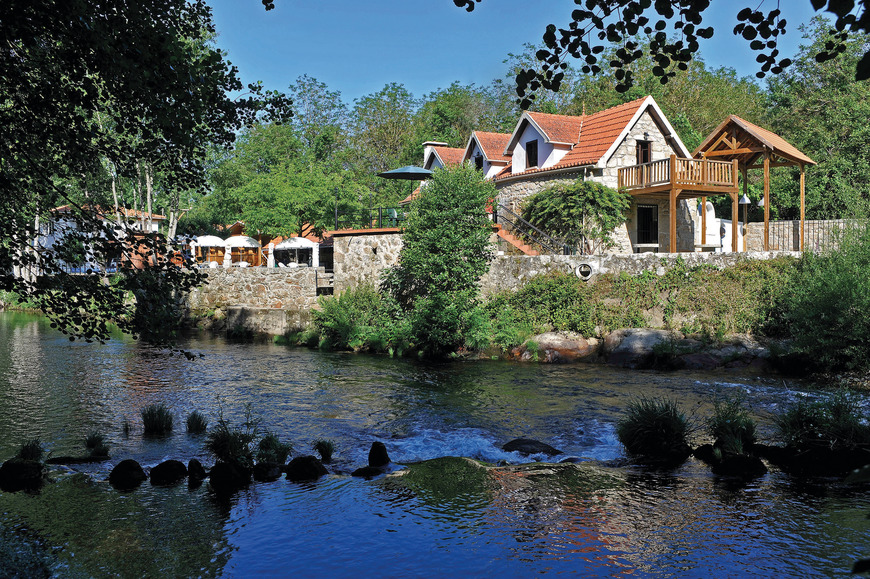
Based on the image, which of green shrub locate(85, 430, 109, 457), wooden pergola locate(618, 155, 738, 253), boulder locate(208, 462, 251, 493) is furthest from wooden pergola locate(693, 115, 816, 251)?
green shrub locate(85, 430, 109, 457)

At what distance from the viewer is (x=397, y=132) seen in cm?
5166

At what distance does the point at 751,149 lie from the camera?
24891mm

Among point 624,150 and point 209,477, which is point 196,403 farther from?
point 624,150

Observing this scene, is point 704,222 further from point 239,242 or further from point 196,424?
point 196,424

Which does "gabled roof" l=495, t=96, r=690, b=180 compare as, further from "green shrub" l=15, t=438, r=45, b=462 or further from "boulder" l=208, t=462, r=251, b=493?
"green shrub" l=15, t=438, r=45, b=462

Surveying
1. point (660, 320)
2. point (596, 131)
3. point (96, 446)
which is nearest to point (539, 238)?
point (596, 131)

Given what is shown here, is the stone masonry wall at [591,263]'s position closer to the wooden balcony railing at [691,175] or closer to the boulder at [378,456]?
the wooden balcony railing at [691,175]

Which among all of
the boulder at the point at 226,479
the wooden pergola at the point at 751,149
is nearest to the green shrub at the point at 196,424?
the boulder at the point at 226,479

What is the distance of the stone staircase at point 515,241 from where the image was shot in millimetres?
25344

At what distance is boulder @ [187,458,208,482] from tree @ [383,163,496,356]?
1174cm

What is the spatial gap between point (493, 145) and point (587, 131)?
5676 mm

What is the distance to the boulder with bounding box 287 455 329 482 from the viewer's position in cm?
839

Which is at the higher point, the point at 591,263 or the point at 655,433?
the point at 591,263

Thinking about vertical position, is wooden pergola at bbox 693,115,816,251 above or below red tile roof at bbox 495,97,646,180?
below
